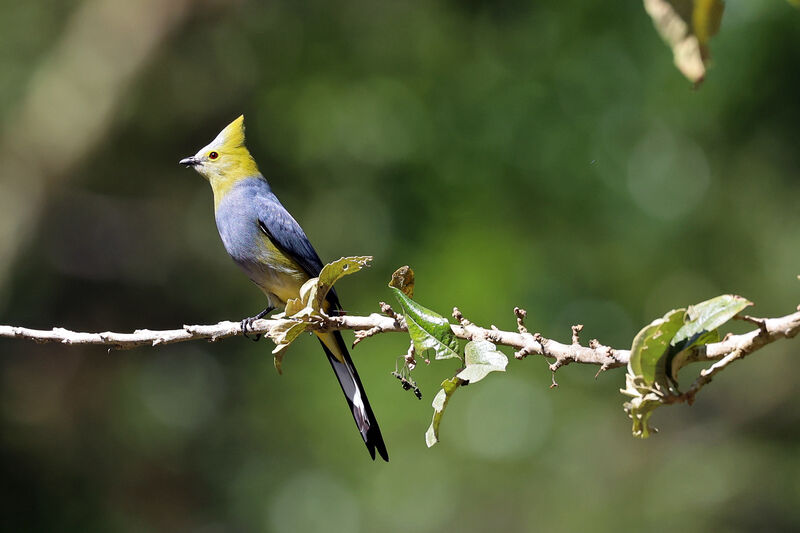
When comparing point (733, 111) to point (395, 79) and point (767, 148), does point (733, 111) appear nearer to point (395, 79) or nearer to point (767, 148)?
point (767, 148)

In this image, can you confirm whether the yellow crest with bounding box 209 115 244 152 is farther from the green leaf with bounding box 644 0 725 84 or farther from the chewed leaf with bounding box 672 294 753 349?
the green leaf with bounding box 644 0 725 84

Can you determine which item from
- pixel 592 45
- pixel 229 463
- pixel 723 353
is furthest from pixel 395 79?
pixel 723 353

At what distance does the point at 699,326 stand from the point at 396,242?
885cm

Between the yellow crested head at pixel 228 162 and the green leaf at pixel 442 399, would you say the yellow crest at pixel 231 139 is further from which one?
the green leaf at pixel 442 399

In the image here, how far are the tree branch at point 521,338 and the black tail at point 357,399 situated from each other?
1.02 m

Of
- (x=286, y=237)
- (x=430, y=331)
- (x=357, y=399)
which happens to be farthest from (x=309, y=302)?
(x=286, y=237)

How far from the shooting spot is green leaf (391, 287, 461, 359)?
82.4 inches

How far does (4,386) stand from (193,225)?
277cm

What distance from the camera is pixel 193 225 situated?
1139 centimetres

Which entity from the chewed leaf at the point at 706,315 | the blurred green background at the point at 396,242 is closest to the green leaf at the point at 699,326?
the chewed leaf at the point at 706,315

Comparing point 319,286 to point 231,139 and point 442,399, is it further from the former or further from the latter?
point 231,139

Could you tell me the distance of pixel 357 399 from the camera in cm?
374

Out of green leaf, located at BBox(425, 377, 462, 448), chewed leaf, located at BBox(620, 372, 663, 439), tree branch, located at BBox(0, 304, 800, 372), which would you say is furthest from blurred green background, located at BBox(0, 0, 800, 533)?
chewed leaf, located at BBox(620, 372, 663, 439)

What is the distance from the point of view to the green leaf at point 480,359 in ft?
6.62
